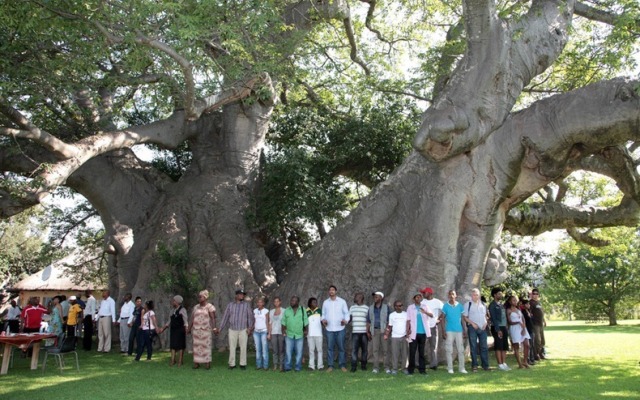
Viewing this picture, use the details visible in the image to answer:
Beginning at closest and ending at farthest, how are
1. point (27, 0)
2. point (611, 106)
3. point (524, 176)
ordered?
point (27, 0), point (611, 106), point (524, 176)

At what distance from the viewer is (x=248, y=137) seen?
52.5 feet

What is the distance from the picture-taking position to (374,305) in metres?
10.6

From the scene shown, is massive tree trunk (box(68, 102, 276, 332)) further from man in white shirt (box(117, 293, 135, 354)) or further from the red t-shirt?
the red t-shirt

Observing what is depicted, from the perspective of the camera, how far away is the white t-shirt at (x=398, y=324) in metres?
9.85

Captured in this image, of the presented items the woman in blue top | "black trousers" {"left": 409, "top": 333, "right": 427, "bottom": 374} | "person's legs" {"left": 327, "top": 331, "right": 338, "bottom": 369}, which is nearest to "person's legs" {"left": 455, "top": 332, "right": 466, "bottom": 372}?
the woman in blue top

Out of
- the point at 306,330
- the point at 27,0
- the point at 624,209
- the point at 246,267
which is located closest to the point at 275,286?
the point at 246,267

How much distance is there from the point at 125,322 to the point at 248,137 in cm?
619

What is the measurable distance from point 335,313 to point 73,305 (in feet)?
24.3

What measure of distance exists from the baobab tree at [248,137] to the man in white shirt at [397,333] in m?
1.31

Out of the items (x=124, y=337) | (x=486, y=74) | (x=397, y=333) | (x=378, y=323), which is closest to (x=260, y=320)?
(x=378, y=323)

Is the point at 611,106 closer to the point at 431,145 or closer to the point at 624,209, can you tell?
the point at 431,145

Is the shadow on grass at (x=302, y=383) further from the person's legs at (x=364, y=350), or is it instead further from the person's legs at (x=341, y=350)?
the person's legs at (x=341, y=350)

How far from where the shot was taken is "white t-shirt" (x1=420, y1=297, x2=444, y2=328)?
10148 millimetres

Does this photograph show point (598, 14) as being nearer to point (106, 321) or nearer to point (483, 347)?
point (483, 347)
